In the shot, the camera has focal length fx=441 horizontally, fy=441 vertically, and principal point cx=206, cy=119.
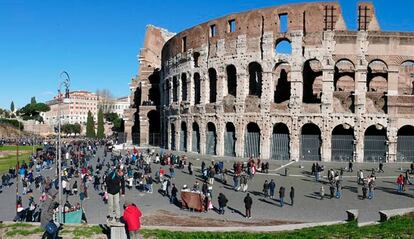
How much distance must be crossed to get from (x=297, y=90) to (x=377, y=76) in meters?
14.0

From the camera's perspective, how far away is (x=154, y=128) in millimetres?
58719

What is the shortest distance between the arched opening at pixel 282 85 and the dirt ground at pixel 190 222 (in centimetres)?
2561

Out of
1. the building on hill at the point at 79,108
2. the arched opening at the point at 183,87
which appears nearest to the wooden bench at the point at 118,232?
the arched opening at the point at 183,87

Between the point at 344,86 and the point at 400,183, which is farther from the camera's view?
the point at 344,86

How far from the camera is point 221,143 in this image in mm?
39906

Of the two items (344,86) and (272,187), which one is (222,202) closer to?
(272,187)

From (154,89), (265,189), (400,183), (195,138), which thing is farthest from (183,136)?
(400,183)

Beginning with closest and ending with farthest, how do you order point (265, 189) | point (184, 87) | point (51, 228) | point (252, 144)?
1. point (51, 228)
2. point (265, 189)
3. point (252, 144)
4. point (184, 87)

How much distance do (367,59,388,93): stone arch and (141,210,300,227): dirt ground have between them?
29.1 m

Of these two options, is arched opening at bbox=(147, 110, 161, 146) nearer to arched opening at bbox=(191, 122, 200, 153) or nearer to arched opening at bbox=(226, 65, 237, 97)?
arched opening at bbox=(191, 122, 200, 153)

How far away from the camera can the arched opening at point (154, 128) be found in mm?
55469

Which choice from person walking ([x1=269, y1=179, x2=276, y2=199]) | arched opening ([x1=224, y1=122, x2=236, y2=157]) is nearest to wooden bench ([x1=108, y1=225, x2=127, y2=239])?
person walking ([x1=269, y1=179, x2=276, y2=199])

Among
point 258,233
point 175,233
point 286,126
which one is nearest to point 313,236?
point 258,233

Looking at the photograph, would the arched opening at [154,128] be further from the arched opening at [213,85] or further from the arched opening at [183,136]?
the arched opening at [213,85]
